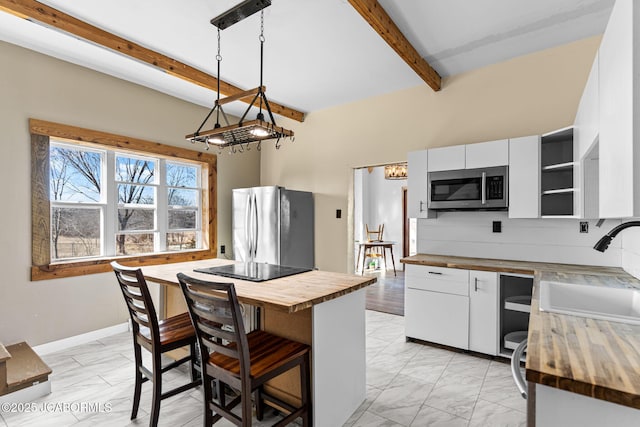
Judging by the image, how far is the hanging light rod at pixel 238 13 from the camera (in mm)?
2126

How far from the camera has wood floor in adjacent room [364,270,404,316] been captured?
4.28 metres

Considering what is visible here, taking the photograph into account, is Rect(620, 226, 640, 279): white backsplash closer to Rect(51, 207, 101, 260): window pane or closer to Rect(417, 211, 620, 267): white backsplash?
Rect(417, 211, 620, 267): white backsplash

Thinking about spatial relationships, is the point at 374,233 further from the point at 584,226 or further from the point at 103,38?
the point at 103,38

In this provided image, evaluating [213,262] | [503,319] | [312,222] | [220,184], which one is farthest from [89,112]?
[503,319]

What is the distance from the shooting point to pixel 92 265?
3270 mm

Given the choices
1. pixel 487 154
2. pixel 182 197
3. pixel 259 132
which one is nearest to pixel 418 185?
pixel 487 154

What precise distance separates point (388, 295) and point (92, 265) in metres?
3.89

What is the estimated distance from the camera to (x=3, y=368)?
153cm

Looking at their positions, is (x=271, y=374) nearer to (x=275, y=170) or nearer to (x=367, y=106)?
(x=367, y=106)

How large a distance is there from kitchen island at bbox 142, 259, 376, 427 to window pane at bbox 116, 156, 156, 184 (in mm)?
2036

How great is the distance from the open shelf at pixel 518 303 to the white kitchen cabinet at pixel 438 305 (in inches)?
12.5

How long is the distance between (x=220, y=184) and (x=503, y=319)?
3.82m

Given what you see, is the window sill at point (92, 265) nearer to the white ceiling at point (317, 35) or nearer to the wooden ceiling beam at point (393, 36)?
the white ceiling at point (317, 35)

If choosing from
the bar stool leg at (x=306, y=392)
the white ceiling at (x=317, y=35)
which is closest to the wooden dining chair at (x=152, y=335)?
the bar stool leg at (x=306, y=392)
